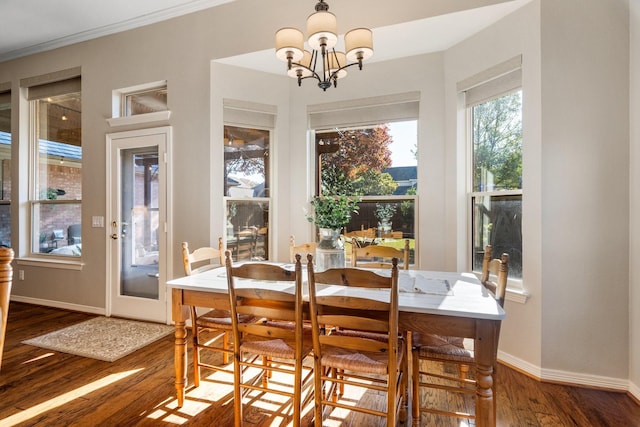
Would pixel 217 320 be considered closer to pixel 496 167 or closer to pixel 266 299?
pixel 266 299

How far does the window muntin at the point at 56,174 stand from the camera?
13.5 feet

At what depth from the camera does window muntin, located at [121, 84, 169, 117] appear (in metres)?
3.71

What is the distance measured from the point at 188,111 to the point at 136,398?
2.56 meters

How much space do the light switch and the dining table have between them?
2.31 meters

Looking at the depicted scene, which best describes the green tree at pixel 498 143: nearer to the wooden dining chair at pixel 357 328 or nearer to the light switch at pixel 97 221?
the wooden dining chair at pixel 357 328

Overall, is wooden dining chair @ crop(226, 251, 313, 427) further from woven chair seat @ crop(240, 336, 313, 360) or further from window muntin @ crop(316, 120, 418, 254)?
window muntin @ crop(316, 120, 418, 254)

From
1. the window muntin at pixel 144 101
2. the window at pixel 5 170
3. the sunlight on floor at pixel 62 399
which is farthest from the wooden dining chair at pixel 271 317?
the window at pixel 5 170

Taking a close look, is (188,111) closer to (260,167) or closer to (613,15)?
(260,167)

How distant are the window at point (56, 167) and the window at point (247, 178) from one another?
6.55ft

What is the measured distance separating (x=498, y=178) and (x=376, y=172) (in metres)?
1.14

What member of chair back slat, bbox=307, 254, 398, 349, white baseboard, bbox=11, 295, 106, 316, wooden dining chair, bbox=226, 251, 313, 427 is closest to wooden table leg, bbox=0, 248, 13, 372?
wooden dining chair, bbox=226, 251, 313, 427

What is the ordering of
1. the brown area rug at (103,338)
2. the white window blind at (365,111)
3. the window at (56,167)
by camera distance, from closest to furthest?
the brown area rug at (103,338) < the white window blind at (365,111) < the window at (56,167)

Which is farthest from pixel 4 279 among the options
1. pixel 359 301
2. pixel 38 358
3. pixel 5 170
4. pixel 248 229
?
pixel 5 170

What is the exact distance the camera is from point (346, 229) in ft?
11.8
